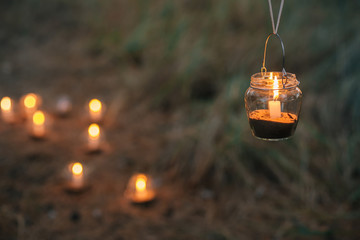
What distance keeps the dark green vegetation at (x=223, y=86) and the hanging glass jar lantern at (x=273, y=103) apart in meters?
0.92

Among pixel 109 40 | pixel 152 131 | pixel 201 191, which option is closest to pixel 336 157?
pixel 201 191

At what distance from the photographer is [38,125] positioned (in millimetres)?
3814

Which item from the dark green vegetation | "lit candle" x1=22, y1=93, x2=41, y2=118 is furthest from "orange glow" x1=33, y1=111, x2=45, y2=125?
the dark green vegetation

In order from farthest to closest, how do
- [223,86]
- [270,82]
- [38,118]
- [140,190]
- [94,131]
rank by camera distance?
[223,86] → [38,118] → [94,131] → [140,190] → [270,82]

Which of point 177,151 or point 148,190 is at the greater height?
point 177,151

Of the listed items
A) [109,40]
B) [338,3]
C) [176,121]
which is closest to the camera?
[176,121]

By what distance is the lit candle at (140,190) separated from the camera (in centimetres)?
287

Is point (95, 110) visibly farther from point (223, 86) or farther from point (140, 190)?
point (140, 190)

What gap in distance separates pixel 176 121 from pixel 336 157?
→ 150 centimetres

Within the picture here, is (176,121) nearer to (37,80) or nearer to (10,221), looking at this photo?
(10,221)

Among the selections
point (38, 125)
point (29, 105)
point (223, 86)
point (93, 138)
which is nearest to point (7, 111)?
point (29, 105)

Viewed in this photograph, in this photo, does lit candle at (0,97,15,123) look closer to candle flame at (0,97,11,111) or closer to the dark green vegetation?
candle flame at (0,97,11,111)

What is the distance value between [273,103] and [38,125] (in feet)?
9.44

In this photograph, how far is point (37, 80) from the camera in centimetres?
523
